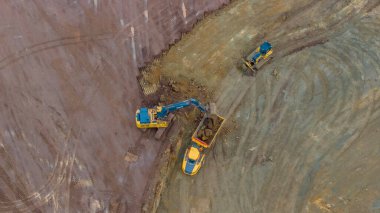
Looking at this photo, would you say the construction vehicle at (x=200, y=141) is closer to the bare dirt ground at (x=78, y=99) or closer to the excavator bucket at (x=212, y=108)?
the excavator bucket at (x=212, y=108)

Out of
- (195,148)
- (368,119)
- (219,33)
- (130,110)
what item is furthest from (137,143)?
(368,119)

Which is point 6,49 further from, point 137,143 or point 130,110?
point 137,143

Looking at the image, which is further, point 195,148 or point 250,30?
point 250,30

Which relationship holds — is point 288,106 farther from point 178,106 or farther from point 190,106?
point 178,106

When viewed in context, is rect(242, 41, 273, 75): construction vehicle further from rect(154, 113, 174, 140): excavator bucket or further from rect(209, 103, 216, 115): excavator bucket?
rect(154, 113, 174, 140): excavator bucket

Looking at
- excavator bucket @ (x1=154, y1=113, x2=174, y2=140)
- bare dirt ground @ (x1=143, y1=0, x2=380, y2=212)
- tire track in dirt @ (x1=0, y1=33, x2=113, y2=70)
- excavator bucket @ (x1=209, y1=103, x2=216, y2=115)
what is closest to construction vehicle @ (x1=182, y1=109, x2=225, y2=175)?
excavator bucket @ (x1=209, y1=103, x2=216, y2=115)
